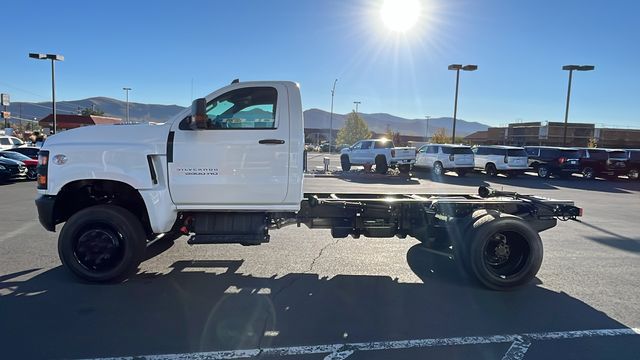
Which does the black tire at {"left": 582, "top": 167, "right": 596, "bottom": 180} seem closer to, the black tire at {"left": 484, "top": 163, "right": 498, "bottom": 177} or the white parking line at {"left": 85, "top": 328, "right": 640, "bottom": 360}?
the black tire at {"left": 484, "top": 163, "right": 498, "bottom": 177}

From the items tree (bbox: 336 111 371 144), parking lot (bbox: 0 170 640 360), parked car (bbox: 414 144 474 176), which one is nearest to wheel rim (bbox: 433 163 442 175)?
parked car (bbox: 414 144 474 176)

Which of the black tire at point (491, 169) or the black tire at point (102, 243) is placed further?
the black tire at point (491, 169)

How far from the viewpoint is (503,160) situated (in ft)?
78.9

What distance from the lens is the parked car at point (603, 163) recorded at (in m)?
24.2

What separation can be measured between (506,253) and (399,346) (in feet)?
7.82

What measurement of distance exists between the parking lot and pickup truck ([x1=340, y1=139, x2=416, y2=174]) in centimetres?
1661

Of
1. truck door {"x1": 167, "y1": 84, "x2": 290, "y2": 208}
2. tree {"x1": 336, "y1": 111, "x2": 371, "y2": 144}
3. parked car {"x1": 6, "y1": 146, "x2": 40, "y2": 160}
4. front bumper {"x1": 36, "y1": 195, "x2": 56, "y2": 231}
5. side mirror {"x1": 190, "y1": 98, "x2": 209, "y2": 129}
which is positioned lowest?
parked car {"x1": 6, "y1": 146, "x2": 40, "y2": 160}

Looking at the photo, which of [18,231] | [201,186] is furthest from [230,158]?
[18,231]

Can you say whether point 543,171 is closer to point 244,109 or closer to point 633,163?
point 633,163

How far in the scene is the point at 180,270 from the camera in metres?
5.72

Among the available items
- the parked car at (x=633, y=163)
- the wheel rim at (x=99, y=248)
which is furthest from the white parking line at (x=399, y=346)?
the parked car at (x=633, y=163)

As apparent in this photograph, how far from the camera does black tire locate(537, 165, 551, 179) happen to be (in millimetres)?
24822

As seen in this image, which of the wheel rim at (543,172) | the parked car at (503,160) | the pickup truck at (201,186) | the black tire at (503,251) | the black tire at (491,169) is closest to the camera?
the pickup truck at (201,186)

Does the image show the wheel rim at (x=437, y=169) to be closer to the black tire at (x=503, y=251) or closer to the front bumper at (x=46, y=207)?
the black tire at (x=503, y=251)
